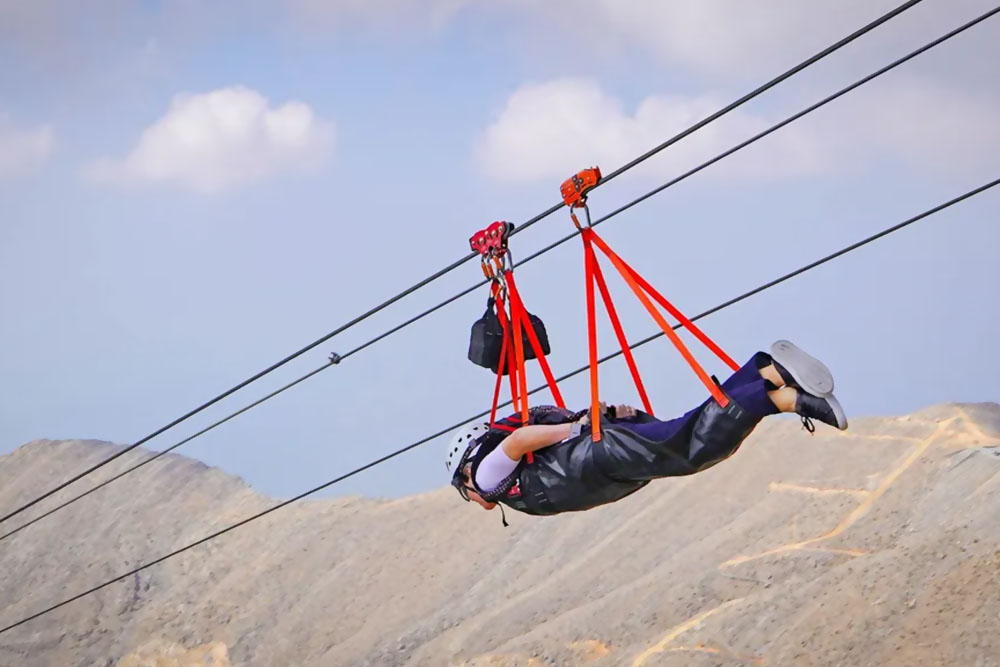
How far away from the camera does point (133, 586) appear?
146ft

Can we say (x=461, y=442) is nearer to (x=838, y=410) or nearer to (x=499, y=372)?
(x=499, y=372)

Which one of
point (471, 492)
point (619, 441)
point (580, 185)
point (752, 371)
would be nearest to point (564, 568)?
point (471, 492)

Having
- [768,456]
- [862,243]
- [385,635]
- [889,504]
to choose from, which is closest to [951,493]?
[889,504]

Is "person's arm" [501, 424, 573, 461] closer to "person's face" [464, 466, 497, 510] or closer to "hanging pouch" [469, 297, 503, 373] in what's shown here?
"person's face" [464, 466, 497, 510]

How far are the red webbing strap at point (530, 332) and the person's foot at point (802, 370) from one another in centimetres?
194

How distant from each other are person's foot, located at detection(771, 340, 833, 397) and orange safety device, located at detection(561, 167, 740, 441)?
0.35 meters

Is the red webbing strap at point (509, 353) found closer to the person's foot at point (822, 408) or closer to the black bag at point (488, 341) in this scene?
the black bag at point (488, 341)

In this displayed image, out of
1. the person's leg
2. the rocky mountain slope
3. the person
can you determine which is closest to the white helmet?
the person

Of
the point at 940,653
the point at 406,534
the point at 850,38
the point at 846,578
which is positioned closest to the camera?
the point at 850,38

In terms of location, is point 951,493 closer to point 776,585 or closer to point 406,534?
point 776,585

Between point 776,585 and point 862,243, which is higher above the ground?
point 862,243

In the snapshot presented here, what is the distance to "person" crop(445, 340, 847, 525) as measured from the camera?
671cm

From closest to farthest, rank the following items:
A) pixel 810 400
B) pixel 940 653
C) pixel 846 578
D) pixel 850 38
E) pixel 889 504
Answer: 1. pixel 810 400
2. pixel 850 38
3. pixel 940 653
4. pixel 846 578
5. pixel 889 504

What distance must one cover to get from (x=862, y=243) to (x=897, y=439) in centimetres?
3054
